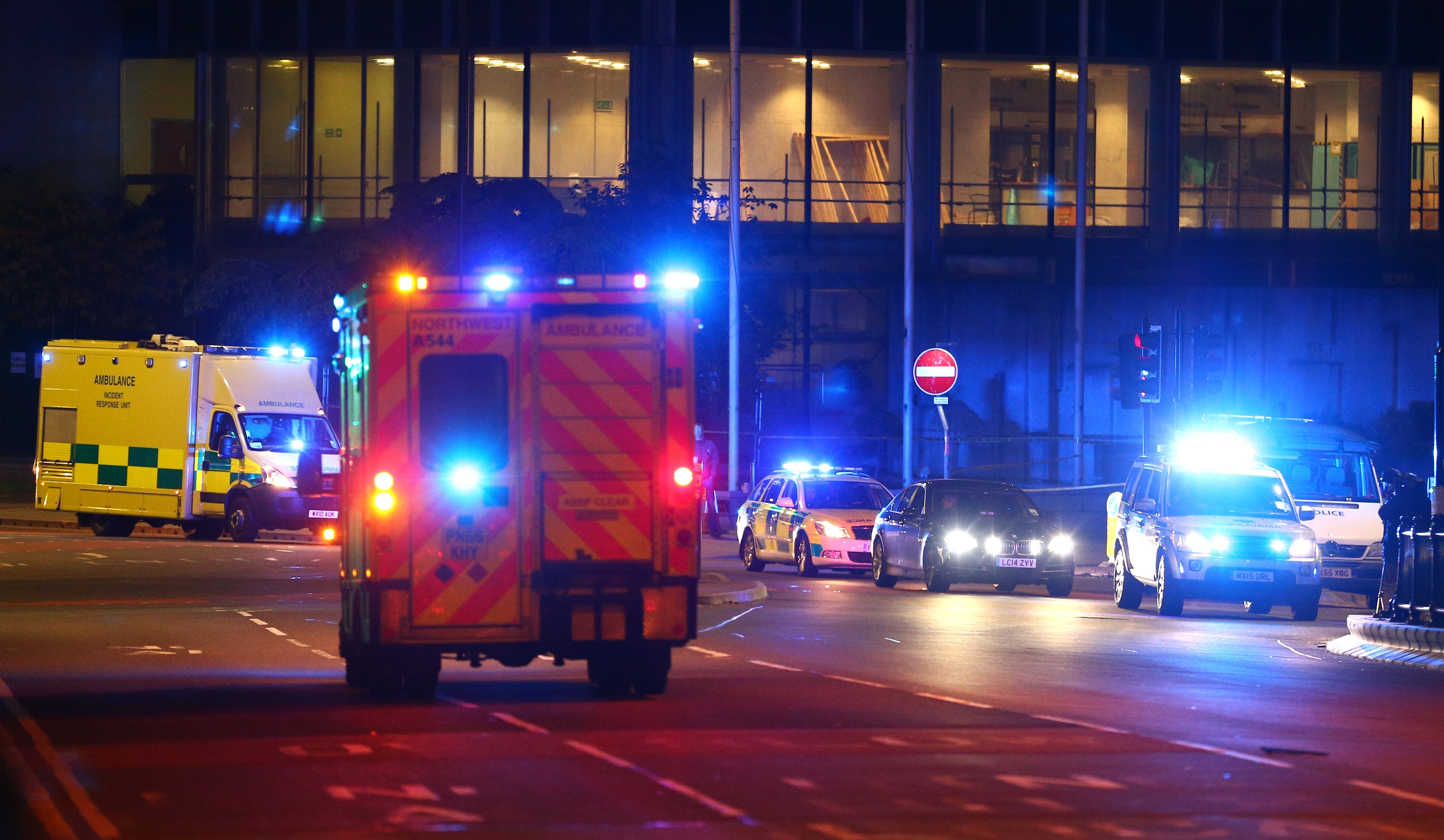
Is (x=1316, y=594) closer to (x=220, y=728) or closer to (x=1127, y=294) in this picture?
(x=220, y=728)

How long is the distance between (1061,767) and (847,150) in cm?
3936

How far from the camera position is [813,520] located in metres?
28.8

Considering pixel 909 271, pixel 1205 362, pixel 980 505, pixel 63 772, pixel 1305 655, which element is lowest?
pixel 1305 655

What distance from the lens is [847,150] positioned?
4884cm

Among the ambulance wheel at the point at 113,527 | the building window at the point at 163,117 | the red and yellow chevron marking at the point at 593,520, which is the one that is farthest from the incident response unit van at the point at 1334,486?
the building window at the point at 163,117

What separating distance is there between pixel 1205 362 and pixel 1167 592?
860 centimetres

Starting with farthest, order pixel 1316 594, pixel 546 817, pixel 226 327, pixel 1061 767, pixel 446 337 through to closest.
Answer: pixel 226 327 → pixel 1316 594 → pixel 446 337 → pixel 1061 767 → pixel 546 817

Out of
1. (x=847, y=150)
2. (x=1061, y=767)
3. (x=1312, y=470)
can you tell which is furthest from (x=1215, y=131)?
(x=1061, y=767)

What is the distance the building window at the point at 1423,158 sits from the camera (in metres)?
50.3

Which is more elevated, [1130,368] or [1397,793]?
[1130,368]

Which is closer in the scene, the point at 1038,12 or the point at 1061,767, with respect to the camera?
the point at 1061,767

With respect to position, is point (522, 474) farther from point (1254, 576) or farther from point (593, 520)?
point (1254, 576)

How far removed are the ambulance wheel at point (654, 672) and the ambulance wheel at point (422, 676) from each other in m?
1.39

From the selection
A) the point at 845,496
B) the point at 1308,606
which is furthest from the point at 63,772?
the point at 845,496
